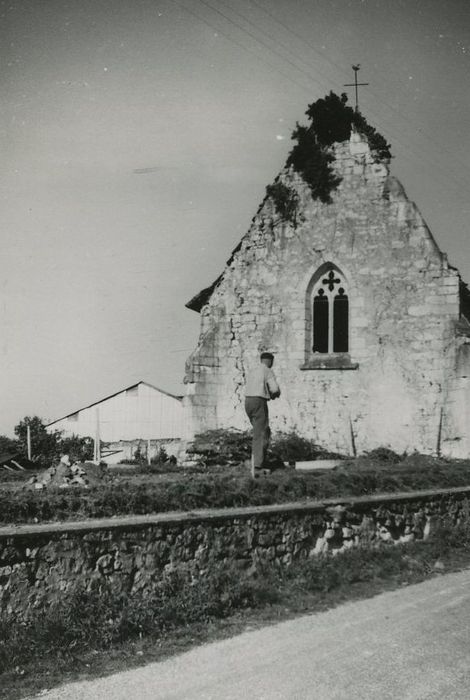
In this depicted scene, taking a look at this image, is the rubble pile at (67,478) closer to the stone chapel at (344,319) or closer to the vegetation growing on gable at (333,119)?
the stone chapel at (344,319)

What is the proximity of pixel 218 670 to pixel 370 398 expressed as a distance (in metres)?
12.7

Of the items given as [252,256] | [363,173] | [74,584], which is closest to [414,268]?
[363,173]

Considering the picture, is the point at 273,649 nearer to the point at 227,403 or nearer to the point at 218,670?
the point at 218,670

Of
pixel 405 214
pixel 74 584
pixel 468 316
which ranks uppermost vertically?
pixel 405 214

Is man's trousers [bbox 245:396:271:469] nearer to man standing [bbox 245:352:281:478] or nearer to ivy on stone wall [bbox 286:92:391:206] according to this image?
man standing [bbox 245:352:281:478]

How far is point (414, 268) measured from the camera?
59.7ft

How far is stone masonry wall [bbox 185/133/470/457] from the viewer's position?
58.1 ft

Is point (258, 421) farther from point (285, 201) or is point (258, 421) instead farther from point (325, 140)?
point (325, 140)

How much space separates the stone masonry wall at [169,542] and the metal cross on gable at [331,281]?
8494mm

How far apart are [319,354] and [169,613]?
12.2 m

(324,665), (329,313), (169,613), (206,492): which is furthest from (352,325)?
(324,665)

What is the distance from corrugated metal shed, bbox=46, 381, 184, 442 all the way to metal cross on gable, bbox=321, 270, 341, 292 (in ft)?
93.3

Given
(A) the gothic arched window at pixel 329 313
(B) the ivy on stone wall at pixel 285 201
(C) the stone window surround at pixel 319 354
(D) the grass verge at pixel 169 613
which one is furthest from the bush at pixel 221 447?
(D) the grass verge at pixel 169 613

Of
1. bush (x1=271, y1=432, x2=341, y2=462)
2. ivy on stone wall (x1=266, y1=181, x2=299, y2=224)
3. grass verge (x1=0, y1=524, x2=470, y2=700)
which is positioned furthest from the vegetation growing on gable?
grass verge (x1=0, y1=524, x2=470, y2=700)
